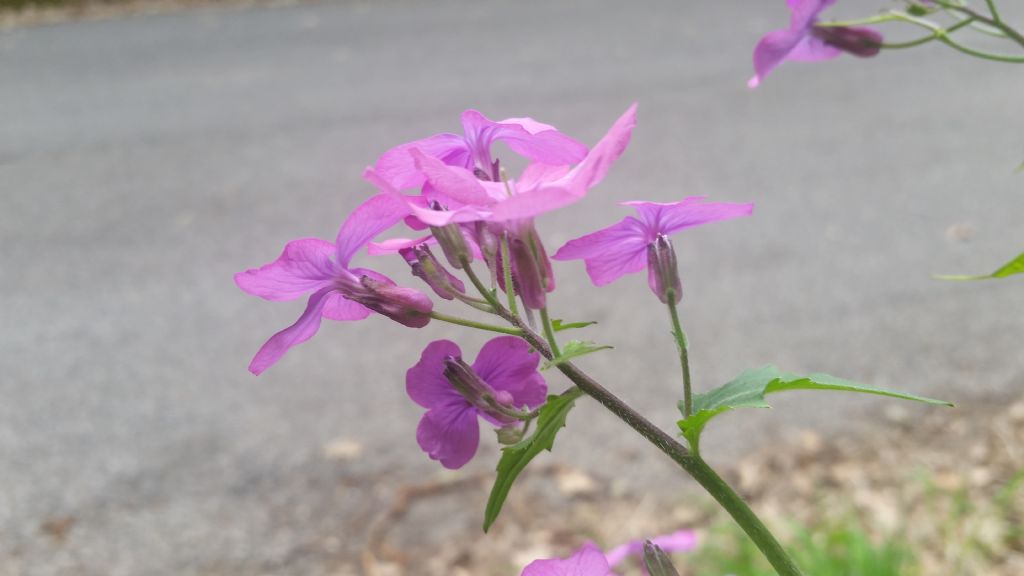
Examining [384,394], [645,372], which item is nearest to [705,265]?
[645,372]

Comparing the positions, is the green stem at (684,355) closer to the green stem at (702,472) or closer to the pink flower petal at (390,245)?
the green stem at (702,472)

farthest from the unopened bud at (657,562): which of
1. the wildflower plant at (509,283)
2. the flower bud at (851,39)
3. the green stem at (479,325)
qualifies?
the flower bud at (851,39)

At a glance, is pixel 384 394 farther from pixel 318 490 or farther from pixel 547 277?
pixel 547 277

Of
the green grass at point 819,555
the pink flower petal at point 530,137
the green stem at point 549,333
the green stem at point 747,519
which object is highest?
the pink flower petal at point 530,137

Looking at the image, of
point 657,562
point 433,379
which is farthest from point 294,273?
point 657,562

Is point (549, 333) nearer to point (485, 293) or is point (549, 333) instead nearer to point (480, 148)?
point (485, 293)

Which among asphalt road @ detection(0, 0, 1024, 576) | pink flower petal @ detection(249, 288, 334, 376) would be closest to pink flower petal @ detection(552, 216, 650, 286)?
A: pink flower petal @ detection(249, 288, 334, 376)

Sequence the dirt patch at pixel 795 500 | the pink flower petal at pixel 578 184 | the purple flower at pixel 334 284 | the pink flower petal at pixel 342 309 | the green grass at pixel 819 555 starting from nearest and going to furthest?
the pink flower petal at pixel 578 184 → the purple flower at pixel 334 284 → the pink flower petal at pixel 342 309 → the green grass at pixel 819 555 → the dirt patch at pixel 795 500
